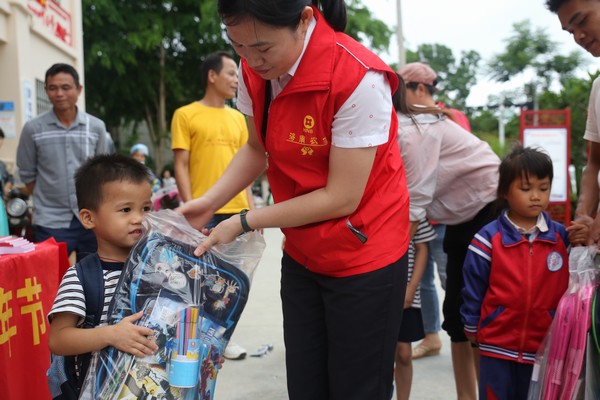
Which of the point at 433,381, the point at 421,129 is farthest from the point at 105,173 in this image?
the point at 433,381

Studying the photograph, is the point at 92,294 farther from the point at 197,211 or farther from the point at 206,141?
the point at 206,141

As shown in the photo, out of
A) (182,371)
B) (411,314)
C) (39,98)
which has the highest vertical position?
(39,98)

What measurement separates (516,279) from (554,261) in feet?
0.53

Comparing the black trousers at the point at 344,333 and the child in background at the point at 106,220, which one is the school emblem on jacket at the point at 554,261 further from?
the child in background at the point at 106,220

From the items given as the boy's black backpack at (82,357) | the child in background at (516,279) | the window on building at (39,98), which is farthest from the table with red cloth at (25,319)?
the window on building at (39,98)

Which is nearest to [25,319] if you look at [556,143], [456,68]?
[556,143]

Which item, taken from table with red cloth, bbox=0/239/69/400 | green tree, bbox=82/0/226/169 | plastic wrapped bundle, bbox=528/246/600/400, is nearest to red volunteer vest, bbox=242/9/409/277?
plastic wrapped bundle, bbox=528/246/600/400

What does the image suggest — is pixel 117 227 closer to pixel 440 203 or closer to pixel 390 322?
pixel 390 322

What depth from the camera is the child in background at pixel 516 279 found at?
2434mm

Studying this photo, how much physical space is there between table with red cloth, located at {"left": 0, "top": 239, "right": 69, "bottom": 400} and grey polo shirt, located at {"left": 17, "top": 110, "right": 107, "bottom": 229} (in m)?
A: 1.27

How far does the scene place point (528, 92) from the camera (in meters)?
26.8

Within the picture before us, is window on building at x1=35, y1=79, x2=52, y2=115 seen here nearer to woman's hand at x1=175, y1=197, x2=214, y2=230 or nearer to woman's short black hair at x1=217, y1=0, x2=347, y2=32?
woman's hand at x1=175, y1=197, x2=214, y2=230

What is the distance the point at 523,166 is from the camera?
257 cm

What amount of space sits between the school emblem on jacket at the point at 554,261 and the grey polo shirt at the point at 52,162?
110 inches
